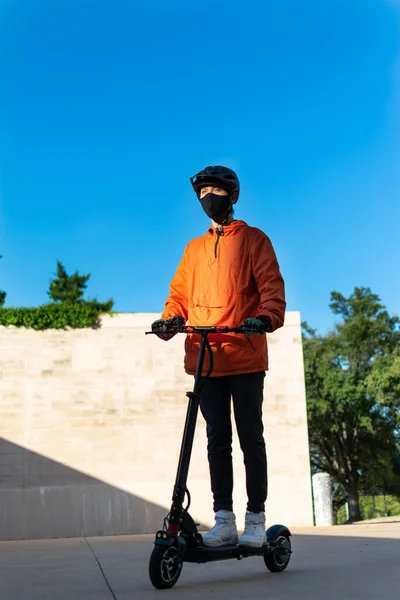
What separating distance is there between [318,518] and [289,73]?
11.5 meters

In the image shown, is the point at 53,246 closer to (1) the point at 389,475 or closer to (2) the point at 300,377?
(1) the point at 389,475

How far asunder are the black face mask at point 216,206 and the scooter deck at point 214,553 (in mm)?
1447

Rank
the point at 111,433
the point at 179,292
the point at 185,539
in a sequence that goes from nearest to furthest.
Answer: the point at 185,539 < the point at 179,292 < the point at 111,433

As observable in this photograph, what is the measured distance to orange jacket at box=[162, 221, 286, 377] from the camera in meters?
3.18

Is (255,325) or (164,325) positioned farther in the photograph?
(164,325)

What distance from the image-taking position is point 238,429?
3180 millimetres

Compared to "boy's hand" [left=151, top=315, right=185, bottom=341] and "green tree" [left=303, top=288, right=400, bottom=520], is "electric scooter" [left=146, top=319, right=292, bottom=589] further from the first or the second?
"green tree" [left=303, top=288, right=400, bottom=520]

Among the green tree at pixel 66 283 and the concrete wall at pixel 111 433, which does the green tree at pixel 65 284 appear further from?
the concrete wall at pixel 111 433

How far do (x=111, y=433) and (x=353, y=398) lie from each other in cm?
1715

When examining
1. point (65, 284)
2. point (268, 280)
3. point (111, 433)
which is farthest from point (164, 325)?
point (65, 284)

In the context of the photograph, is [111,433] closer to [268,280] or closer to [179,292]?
[179,292]

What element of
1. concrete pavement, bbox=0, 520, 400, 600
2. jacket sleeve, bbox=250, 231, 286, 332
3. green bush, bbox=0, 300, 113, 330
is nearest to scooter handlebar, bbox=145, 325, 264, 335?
jacket sleeve, bbox=250, 231, 286, 332

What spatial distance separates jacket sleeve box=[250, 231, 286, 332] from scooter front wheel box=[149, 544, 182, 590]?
0.96m

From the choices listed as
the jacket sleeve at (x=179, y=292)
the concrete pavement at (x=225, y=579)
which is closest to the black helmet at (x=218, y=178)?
the jacket sleeve at (x=179, y=292)
